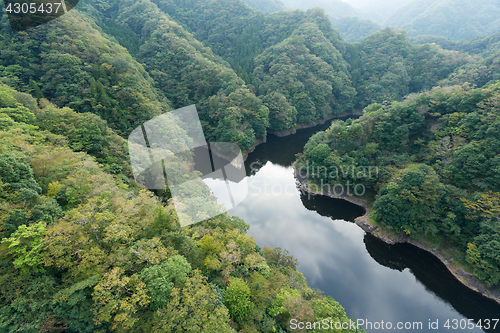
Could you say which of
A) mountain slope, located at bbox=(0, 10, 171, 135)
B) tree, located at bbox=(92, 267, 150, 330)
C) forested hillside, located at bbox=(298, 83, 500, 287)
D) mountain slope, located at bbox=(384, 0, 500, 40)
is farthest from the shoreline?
mountain slope, located at bbox=(384, 0, 500, 40)

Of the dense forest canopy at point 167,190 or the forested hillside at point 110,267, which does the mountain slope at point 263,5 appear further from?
the forested hillside at point 110,267

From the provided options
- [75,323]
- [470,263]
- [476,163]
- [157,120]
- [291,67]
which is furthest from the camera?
[291,67]

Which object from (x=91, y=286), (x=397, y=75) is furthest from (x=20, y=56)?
(x=397, y=75)

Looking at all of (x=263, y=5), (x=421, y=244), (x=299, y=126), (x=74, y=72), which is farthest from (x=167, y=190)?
(x=263, y=5)

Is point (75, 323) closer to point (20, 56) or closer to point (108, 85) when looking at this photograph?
point (108, 85)

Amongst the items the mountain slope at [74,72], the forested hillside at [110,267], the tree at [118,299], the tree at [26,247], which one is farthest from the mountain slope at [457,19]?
the tree at [26,247]

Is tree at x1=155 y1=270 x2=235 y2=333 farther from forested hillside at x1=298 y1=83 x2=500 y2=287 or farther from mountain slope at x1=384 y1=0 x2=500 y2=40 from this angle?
mountain slope at x1=384 y1=0 x2=500 y2=40

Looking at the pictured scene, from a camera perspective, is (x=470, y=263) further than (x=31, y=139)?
Yes

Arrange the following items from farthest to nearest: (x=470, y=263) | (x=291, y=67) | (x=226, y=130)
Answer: (x=291, y=67), (x=226, y=130), (x=470, y=263)
